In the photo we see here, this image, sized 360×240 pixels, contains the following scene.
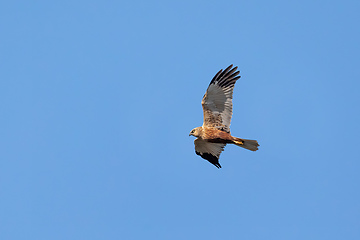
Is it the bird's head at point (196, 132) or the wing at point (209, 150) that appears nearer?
the bird's head at point (196, 132)

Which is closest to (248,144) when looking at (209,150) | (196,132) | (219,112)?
(219,112)

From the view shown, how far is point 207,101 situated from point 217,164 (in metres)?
3.36

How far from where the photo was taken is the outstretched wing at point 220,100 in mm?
20125

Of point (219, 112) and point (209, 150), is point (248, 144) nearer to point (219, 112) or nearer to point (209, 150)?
point (219, 112)

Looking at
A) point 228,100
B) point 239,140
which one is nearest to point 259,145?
point 239,140

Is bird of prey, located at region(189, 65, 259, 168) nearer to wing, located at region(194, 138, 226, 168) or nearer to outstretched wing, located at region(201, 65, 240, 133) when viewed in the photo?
outstretched wing, located at region(201, 65, 240, 133)

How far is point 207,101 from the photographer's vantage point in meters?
20.4

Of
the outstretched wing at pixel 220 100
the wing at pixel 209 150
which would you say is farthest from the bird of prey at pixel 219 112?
the wing at pixel 209 150

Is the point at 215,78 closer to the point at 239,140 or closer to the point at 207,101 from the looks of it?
the point at 207,101

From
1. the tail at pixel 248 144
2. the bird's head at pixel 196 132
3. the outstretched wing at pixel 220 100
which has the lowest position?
the tail at pixel 248 144

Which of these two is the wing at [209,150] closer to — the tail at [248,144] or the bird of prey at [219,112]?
the bird of prey at [219,112]

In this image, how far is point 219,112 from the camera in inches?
808

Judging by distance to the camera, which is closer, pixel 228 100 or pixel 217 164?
pixel 228 100

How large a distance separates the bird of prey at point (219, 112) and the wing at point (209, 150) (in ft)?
2.96
